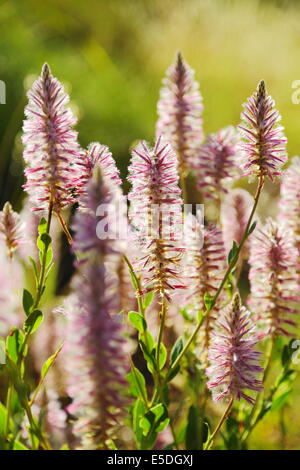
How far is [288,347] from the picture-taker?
858 millimetres

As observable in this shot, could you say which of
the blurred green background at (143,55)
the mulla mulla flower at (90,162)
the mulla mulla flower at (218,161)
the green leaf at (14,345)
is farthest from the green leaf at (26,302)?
the blurred green background at (143,55)

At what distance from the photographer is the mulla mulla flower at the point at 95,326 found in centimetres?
42

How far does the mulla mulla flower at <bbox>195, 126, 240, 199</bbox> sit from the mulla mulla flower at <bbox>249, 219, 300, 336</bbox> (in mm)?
133

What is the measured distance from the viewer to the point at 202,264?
2.46ft

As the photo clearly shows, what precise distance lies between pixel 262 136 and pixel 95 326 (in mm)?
326

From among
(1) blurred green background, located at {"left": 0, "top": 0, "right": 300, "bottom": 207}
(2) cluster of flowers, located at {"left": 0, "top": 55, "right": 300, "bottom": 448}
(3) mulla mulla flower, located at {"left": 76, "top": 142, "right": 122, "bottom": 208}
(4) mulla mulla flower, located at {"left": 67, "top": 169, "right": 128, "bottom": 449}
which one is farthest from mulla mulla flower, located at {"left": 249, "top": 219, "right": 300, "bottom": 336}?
(1) blurred green background, located at {"left": 0, "top": 0, "right": 300, "bottom": 207}

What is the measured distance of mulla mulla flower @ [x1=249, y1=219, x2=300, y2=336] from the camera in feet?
2.50

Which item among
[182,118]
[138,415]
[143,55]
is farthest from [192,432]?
[143,55]

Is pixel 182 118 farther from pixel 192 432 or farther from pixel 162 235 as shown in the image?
pixel 192 432

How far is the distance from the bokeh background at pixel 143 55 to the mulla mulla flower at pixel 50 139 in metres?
2.35

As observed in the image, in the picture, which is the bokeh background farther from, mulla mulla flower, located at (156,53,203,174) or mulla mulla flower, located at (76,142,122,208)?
mulla mulla flower, located at (76,142,122,208)

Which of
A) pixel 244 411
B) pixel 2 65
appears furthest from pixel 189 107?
pixel 2 65

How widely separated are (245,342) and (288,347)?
0.82ft

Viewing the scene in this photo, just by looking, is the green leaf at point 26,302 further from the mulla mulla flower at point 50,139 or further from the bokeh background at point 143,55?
the bokeh background at point 143,55
